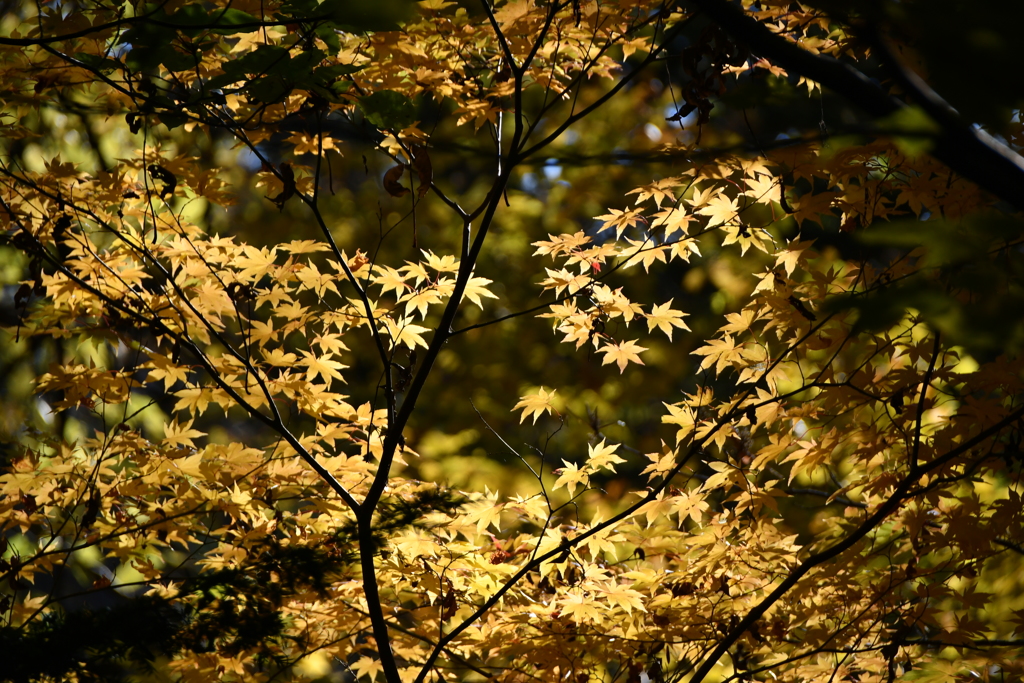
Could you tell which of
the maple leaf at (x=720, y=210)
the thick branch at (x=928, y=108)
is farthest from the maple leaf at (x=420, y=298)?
Result: the thick branch at (x=928, y=108)

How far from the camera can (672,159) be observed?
0.99 meters

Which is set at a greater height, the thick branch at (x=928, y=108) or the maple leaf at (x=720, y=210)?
the maple leaf at (x=720, y=210)

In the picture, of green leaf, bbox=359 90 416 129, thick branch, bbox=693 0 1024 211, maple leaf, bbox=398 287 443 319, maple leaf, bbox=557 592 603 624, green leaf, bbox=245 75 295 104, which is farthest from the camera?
maple leaf, bbox=398 287 443 319

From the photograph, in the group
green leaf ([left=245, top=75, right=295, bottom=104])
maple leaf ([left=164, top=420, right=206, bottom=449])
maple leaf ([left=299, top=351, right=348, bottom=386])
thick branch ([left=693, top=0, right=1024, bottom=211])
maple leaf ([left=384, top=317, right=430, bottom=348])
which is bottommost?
thick branch ([left=693, top=0, right=1024, bottom=211])

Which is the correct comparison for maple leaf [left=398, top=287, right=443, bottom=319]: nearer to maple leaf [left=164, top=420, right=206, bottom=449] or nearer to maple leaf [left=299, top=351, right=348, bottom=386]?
maple leaf [left=299, top=351, right=348, bottom=386]

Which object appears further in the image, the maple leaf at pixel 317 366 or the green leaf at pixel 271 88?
the maple leaf at pixel 317 366

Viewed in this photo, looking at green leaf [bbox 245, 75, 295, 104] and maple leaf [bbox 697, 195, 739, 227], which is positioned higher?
maple leaf [bbox 697, 195, 739, 227]

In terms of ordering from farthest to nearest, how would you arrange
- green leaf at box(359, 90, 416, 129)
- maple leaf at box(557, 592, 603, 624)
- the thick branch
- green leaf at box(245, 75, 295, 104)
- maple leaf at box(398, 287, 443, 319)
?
maple leaf at box(398, 287, 443, 319), maple leaf at box(557, 592, 603, 624), green leaf at box(359, 90, 416, 129), green leaf at box(245, 75, 295, 104), the thick branch

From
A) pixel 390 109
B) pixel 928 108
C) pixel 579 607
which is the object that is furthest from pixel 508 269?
pixel 928 108

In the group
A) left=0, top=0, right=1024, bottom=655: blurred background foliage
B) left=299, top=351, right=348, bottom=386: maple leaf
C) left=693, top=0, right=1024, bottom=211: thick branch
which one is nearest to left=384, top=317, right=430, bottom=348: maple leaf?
left=299, top=351, right=348, bottom=386: maple leaf

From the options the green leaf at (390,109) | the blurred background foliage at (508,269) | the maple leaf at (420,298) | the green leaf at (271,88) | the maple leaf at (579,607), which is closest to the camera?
the green leaf at (271,88)

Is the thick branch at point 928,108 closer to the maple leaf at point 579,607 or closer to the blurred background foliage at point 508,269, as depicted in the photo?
the maple leaf at point 579,607

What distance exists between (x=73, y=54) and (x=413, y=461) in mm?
5245

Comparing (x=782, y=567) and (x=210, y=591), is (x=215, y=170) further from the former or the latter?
(x=782, y=567)
